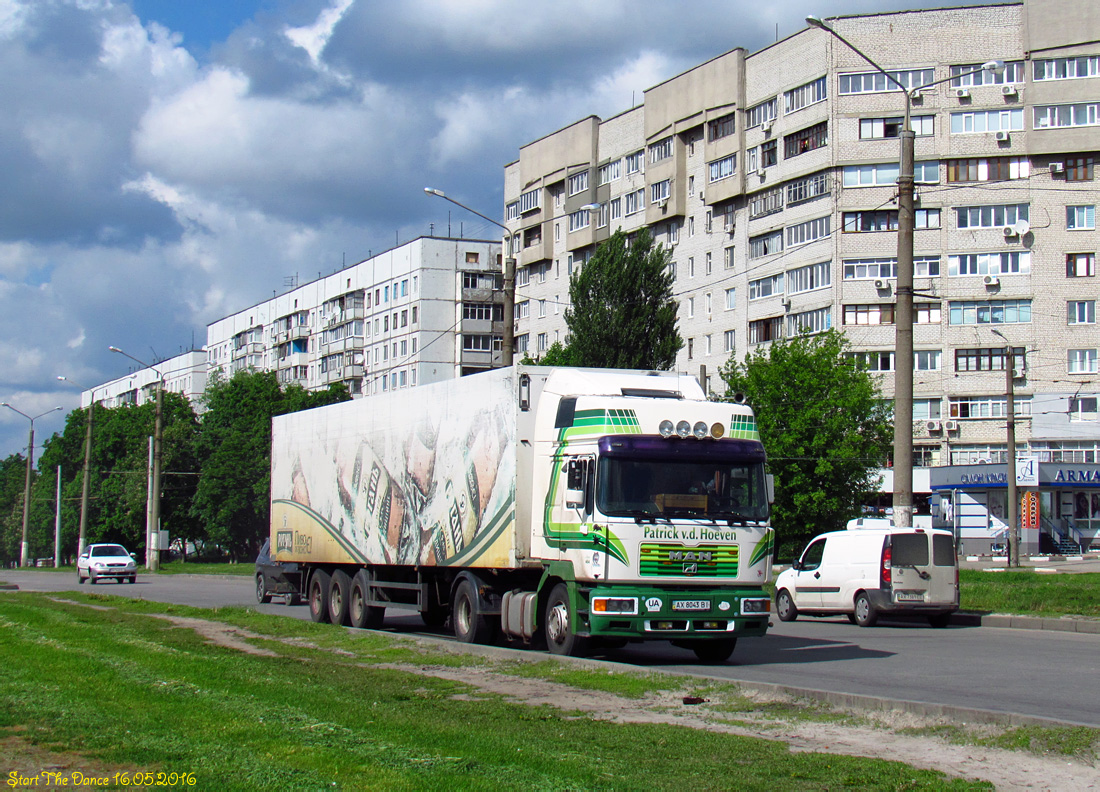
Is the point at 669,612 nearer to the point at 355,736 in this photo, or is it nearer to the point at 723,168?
the point at 355,736

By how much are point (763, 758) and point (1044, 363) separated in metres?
58.5

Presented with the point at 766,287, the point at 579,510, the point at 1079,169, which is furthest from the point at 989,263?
the point at 579,510

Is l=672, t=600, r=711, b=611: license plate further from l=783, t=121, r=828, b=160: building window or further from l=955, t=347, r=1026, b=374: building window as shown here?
l=783, t=121, r=828, b=160: building window

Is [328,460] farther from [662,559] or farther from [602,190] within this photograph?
[602,190]

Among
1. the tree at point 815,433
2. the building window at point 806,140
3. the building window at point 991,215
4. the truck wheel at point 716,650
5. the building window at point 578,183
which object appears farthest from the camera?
the building window at point 578,183

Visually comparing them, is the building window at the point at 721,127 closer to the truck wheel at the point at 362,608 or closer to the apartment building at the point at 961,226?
the apartment building at the point at 961,226

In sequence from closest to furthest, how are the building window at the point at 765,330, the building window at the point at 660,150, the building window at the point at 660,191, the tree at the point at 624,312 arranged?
the tree at the point at 624,312
the building window at the point at 765,330
the building window at the point at 660,150
the building window at the point at 660,191

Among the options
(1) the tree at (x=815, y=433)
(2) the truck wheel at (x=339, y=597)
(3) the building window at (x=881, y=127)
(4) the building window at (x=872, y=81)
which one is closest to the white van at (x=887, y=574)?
(2) the truck wheel at (x=339, y=597)

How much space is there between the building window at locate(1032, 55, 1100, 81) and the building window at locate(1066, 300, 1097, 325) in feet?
37.2

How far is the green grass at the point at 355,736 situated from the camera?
21.8ft

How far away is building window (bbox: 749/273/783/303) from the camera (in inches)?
2635

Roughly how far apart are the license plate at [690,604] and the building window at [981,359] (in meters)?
52.2

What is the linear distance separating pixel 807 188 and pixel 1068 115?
13276 millimetres

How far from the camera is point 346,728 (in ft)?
26.6
